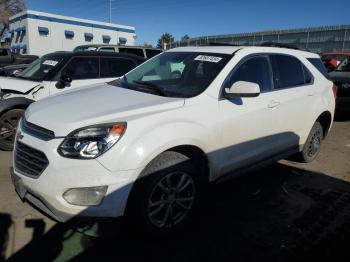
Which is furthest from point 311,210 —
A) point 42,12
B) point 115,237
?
point 42,12

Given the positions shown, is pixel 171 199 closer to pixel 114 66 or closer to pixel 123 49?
pixel 114 66

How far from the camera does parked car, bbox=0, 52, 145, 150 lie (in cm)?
586

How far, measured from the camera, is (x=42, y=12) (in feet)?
111

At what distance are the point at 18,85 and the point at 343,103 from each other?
736 cm

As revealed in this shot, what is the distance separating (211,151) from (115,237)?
124 centimetres

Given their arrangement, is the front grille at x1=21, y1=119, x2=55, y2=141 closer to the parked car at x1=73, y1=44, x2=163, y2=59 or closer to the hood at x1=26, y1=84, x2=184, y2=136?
the hood at x1=26, y1=84, x2=184, y2=136

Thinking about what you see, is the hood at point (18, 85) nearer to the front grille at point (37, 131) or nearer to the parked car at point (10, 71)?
the parked car at point (10, 71)

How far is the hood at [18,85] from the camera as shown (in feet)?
19.7

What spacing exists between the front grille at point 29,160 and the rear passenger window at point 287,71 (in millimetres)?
2932

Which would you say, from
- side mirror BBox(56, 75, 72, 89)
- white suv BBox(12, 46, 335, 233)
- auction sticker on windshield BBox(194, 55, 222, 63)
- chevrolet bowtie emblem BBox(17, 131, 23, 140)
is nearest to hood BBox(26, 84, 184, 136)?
white suv BBox(12, 46, 335, 233)

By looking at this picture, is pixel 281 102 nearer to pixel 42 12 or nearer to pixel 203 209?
pixel 203 209

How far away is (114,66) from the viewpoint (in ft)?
23.6

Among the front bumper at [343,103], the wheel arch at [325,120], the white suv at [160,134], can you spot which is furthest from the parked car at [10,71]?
the front bumper at [343,103]

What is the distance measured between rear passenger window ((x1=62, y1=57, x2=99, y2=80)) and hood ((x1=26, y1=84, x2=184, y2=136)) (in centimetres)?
267
